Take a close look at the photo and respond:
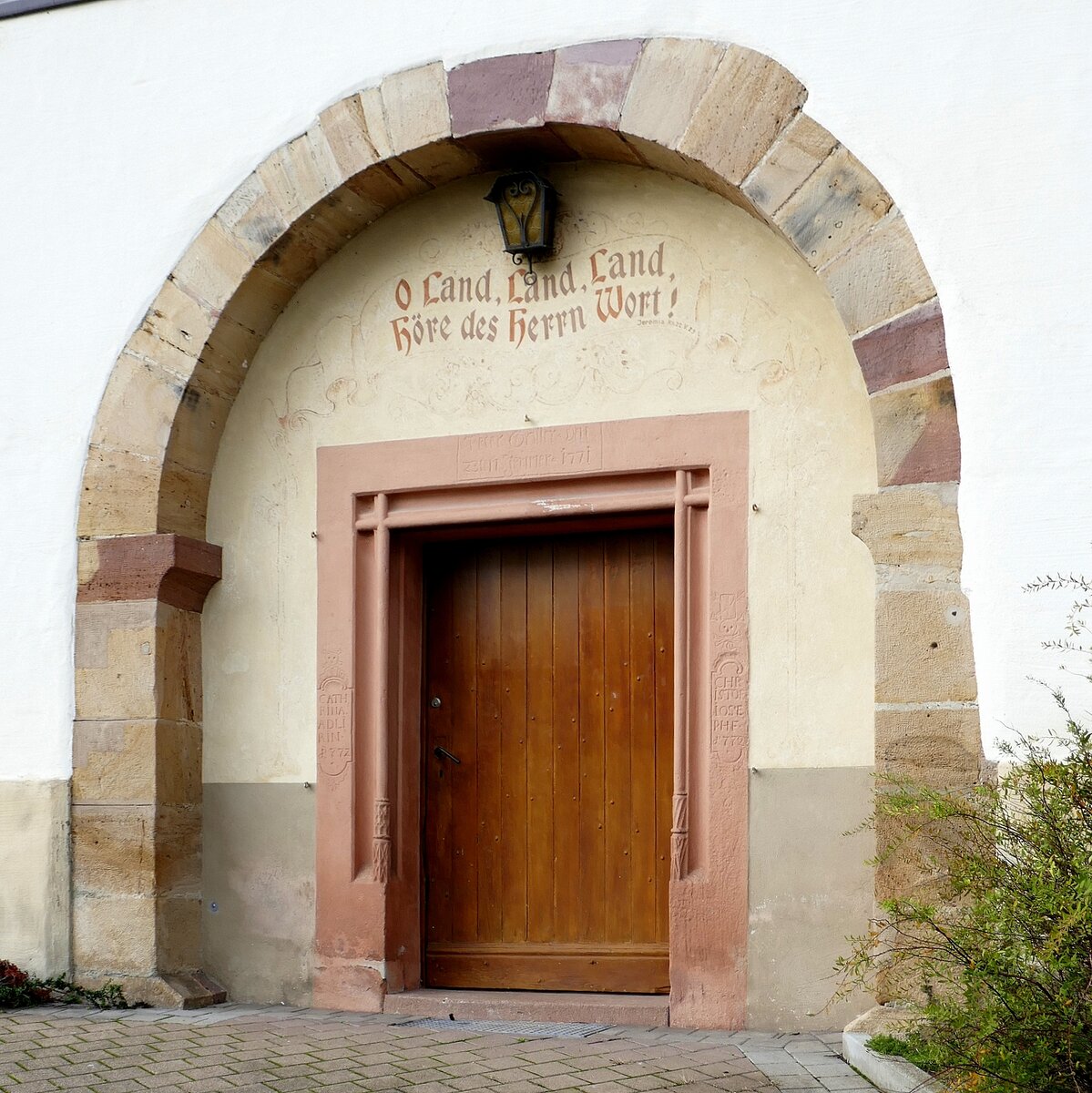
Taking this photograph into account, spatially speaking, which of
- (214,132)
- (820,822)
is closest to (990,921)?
(820,822)

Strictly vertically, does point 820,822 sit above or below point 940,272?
below

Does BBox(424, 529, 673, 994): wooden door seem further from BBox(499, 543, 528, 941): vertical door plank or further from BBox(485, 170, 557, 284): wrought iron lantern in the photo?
BBox(485, 170, 557, 284): wrought iron lantern

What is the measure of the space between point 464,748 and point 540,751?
1.06 ft

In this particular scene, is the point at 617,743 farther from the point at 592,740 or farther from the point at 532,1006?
the point at 532,1006

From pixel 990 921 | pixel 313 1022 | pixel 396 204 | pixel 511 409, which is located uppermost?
pixel 396 204

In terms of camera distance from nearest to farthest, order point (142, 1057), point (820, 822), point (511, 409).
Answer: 1. point (142, 1057)
2. point (820, 822)
3. point (511, 409)

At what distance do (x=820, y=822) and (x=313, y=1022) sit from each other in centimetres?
193

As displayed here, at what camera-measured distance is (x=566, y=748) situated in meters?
6.06

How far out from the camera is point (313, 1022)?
559 cm

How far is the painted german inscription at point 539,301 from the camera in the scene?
19.3 ft

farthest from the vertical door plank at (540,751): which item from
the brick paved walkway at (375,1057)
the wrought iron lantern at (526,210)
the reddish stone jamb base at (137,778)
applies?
the reddish stone jamb base at (137,778)

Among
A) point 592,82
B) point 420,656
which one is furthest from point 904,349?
point 420,656

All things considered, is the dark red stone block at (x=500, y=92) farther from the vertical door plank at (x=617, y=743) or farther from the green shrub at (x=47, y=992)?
the green shrub at (x=47, y=992)

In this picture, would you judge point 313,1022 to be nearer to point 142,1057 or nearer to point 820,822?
point 142,1057
